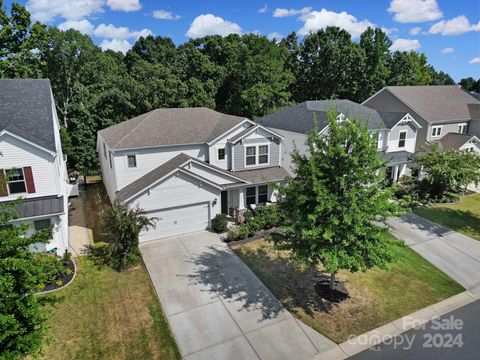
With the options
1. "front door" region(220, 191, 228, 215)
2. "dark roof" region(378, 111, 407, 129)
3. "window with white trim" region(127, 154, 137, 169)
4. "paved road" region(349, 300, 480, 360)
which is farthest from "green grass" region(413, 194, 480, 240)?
"window with white trim" region(127, 154, 137, 169)

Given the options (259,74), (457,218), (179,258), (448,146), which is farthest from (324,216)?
(259,74)

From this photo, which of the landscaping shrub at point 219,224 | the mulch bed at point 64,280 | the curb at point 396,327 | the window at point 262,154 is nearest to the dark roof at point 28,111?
the mulch bed at point 64,280

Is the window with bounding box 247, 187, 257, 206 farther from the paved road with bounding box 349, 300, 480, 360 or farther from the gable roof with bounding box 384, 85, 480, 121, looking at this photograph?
the gable roof with bounding box 384, 85, 480, 121

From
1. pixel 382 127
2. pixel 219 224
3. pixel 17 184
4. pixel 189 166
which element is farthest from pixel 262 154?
pixel 17 184

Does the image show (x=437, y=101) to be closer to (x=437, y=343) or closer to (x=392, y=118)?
(x=392, y=118)

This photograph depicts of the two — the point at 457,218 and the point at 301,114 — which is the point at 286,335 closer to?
the point at 457,218

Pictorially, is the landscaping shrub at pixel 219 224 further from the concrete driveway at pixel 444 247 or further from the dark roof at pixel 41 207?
the concrete driveway at pixel 444 247
